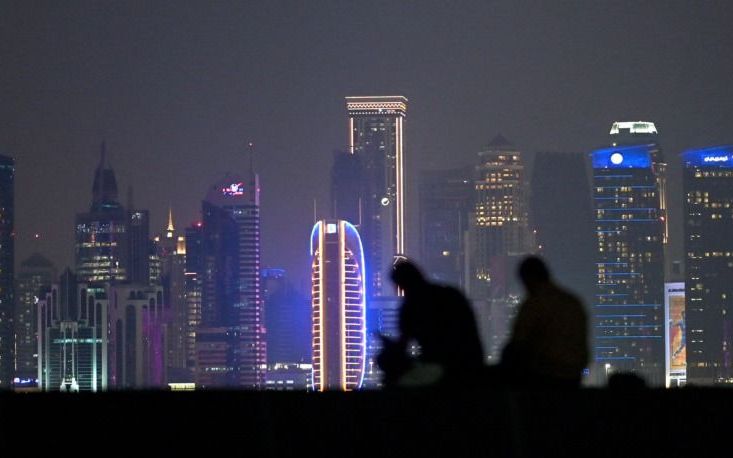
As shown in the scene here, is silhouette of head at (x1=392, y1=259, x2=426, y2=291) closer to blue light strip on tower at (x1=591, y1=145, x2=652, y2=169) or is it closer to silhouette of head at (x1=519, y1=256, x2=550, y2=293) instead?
silhouette of head at (x1=519, y1=256, x2=550, y2=293)

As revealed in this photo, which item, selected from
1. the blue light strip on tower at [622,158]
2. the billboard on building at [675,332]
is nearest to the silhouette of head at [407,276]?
the billboard on building at [675,332]

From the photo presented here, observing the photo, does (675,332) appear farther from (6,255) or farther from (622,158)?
(6,255)

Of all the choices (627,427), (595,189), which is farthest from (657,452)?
(595,189)

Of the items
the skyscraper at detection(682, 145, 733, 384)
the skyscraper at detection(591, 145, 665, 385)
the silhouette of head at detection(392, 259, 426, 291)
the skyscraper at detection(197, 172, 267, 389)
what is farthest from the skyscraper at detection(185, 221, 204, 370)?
the silhouette of head at detection(392, 259, 426, 291)

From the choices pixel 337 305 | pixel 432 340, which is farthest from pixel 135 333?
pixel 432 340

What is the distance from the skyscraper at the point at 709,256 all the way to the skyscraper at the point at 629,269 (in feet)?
20.4

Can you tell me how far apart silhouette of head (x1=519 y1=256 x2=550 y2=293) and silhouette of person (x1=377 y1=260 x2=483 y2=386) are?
0.33 metres

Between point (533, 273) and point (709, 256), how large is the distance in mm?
168206

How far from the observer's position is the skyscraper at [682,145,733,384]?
171 m

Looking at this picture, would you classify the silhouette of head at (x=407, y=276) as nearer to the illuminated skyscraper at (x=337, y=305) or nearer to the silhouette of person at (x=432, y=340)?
the silhouette of person at (x=432, y=340)

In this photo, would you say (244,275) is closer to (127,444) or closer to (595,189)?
(595,189)

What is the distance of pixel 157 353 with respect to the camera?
18662cm

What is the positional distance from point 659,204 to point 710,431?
182714 millimetres

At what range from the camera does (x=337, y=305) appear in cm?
17062
